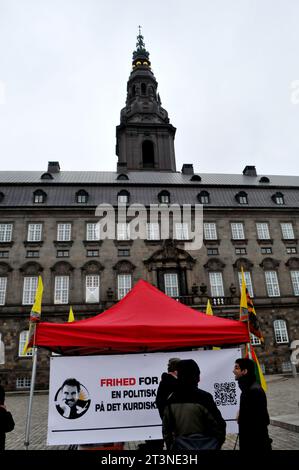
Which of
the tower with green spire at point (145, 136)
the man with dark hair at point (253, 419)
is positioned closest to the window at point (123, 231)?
the tower with green spire at point (145, 136)

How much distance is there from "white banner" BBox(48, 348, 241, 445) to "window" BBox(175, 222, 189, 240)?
918 inches

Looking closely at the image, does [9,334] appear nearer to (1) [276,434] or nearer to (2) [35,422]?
(2) [35,422]

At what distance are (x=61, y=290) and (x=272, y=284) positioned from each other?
58.8ft

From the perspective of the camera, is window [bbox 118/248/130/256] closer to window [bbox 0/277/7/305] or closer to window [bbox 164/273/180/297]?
window [bbox 164/273/180/297]

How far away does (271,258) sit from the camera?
30.4 m

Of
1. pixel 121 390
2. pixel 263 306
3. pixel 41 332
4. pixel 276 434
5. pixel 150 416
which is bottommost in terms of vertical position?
pixel 276 434

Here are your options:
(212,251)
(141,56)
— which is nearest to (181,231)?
(212,251)

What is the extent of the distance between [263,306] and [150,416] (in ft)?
80.0

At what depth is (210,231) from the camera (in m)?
30.9

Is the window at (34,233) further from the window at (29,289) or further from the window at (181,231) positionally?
the window at (181,231)

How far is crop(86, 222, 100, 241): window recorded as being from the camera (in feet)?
96.7

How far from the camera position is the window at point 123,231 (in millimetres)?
29612
